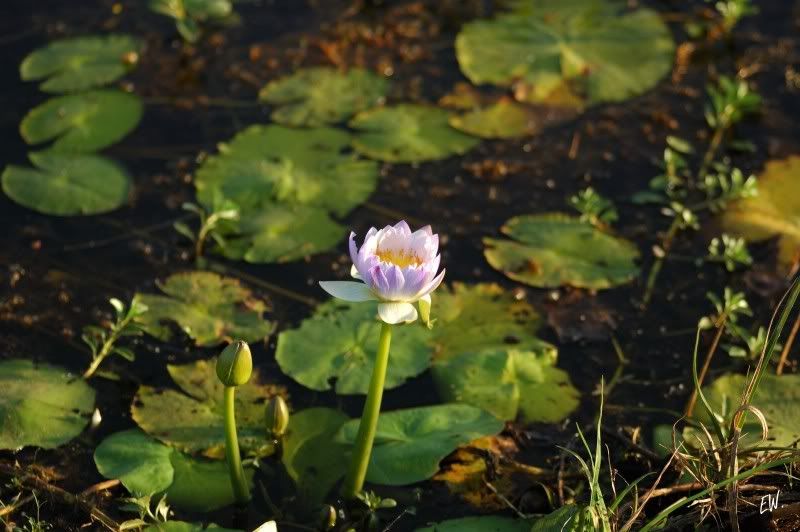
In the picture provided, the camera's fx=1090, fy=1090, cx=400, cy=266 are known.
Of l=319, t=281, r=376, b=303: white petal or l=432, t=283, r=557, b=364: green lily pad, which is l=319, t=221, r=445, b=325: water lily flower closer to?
l=319, t=281, r=376, b=303: white petal

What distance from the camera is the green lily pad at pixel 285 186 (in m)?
4.61

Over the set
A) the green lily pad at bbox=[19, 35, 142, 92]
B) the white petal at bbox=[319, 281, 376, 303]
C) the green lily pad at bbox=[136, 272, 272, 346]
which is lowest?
the green lily pad at bbox=[136, 272, 272, 346]

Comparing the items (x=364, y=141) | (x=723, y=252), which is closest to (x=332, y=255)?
(x=364, y=141)

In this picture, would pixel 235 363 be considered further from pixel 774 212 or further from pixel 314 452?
pixel 774 212

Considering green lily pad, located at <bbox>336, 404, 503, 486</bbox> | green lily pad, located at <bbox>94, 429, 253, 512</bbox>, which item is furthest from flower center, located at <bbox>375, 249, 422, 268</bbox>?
green lily pad, located at <bbox>94, 429, 253, 512</bbox>

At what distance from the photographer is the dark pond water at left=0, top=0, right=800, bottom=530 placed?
160 inches

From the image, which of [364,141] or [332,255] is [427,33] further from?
[332,255]

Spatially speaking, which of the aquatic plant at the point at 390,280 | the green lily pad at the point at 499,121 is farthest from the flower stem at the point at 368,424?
the green lily pad at the point at 499,121

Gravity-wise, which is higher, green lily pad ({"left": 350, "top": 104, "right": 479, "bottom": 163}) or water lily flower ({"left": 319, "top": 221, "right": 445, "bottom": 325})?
water lily flower ({"left": 319, "top": 221, "right": 445, "bottom": 325})

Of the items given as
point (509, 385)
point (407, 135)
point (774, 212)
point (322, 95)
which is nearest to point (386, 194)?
point (407, 135)

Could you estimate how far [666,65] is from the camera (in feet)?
18.9

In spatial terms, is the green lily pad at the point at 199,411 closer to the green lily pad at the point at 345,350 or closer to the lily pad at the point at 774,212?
the green lily pad at the point at 345,350

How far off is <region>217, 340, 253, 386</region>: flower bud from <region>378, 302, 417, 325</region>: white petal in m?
0.43

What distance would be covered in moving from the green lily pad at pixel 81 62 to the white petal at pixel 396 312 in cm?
305
